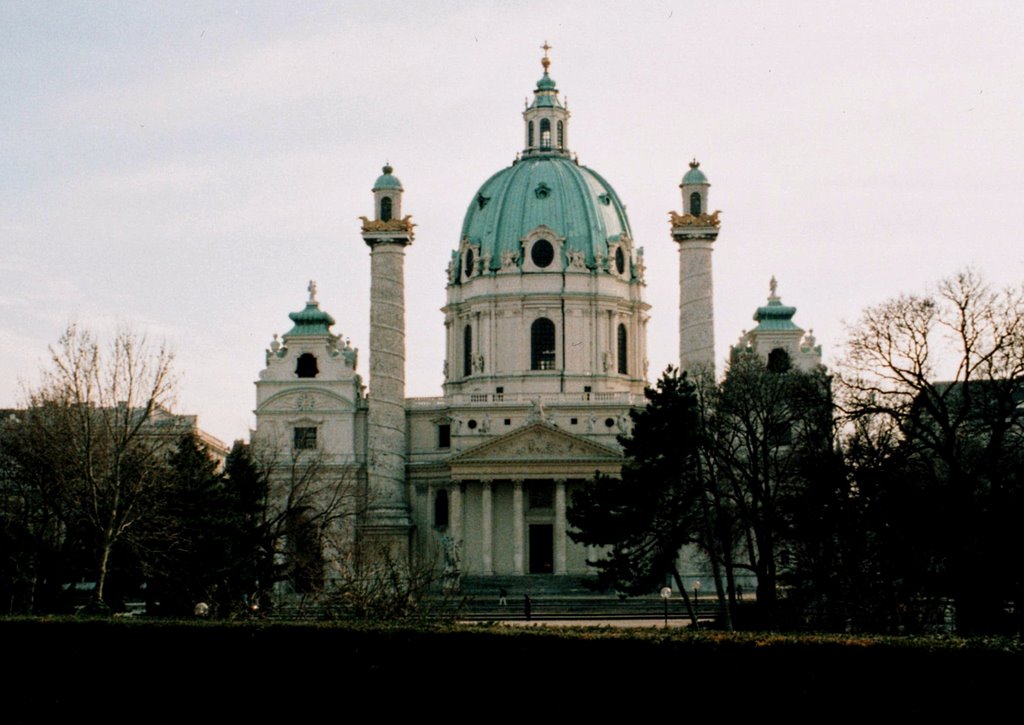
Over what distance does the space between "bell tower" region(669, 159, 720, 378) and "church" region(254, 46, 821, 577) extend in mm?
84

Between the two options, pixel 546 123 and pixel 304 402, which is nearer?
pixel 304 402

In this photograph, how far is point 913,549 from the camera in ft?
138

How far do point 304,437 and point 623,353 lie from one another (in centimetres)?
2323

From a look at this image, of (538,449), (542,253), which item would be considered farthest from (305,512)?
(542,253)

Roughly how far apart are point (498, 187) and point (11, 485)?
4494cm

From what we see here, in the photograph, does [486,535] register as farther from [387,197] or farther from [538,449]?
[387,197]

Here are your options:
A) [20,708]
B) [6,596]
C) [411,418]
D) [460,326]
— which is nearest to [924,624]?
[20,708]

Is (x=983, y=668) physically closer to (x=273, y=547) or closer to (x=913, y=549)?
(x=913, y=549)

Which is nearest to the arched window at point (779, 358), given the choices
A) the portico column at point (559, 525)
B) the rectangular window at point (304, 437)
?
the portico column at point (559, 525)

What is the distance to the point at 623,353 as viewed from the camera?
10381 cm

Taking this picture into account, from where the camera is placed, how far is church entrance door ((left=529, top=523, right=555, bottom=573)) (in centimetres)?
9288

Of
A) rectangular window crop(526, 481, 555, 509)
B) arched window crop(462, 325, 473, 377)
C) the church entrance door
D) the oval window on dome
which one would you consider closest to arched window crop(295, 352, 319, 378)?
arched window crop(462, 325, 473, 377)

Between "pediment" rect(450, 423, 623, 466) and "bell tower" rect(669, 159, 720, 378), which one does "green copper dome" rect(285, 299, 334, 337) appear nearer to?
"pediment" rect(450, 423, 623, 466)

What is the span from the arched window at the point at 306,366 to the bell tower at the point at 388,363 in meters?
7.34
